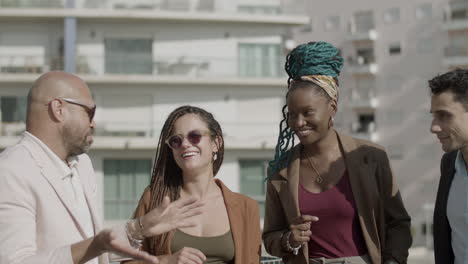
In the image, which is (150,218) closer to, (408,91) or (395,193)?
(395,193)

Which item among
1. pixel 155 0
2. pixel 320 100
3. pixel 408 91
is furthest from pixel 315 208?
pixel 408 91

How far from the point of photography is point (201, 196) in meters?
4.47

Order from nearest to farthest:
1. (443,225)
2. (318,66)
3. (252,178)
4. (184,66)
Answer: (443,225)
(318,66)
(252,178)
(184,66)

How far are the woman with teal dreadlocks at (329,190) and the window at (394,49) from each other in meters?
45.7

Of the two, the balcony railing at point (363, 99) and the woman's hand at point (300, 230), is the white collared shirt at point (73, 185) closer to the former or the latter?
the woman's hand at point (300, 230)

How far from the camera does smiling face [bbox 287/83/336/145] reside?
A: 420 centimetres

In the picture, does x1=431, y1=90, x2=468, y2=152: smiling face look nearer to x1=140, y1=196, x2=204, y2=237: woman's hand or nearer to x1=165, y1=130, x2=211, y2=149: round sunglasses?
x1=165, y1=130, x2=211, y2=149: round sunglasses

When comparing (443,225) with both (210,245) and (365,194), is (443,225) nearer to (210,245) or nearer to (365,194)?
(365,194)

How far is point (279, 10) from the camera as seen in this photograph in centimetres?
3078

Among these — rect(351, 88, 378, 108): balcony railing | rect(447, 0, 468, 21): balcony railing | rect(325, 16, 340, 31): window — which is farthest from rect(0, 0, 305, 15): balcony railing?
rect(325, 16, 340, 31): window

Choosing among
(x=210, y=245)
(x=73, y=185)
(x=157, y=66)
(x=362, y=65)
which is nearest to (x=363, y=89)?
(x=362, y=65)

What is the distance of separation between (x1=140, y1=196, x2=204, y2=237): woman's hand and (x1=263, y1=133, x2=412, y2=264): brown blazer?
3.72ft

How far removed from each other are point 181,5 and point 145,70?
3.29m

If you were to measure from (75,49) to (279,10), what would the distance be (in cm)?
925
